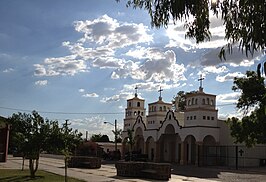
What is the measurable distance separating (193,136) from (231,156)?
211 inches

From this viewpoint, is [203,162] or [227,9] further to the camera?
[203,162]

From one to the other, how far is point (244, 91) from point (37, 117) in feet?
46.5

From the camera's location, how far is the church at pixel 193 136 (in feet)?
165

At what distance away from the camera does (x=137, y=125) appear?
67188mm

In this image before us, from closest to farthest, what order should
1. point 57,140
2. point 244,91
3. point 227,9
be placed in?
point 227,9, point 57,140, point 244,91

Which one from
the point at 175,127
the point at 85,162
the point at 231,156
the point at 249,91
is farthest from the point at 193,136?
the point at 249,91

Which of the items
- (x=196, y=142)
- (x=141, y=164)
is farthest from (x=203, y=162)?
(x=141, y=164)

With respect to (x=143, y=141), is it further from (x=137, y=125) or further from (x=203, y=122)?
(x=203, y=122)

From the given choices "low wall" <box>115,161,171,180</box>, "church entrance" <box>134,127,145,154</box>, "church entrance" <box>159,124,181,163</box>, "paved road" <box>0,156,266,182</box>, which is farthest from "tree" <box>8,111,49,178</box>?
"church entrance" <box>134,127,145,154</box>

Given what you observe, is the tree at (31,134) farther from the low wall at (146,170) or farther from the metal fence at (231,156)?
the metal fence at (231,156)

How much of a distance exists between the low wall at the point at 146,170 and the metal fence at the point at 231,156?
20954 millimetres

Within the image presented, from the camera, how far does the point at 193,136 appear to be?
53031 millimetres

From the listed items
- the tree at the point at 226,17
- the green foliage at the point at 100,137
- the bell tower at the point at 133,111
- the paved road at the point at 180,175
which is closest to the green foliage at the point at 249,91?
the paved road at the point at 180,175

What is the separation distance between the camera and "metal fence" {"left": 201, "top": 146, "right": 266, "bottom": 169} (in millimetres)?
49250
